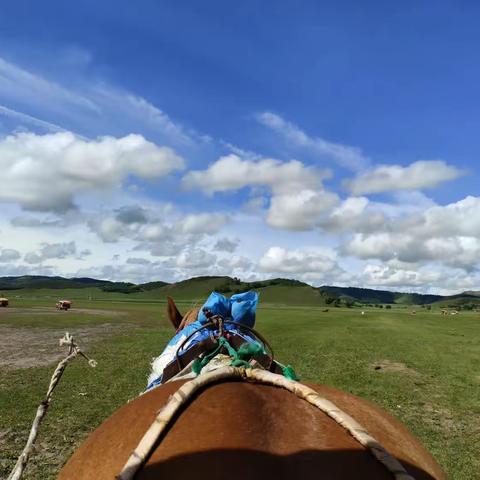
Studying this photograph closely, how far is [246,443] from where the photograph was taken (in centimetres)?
200

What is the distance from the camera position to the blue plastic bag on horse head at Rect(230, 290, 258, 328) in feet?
14.6

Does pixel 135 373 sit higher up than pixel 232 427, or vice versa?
pixel 232 427

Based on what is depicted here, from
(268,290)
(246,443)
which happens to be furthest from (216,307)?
(268,290)

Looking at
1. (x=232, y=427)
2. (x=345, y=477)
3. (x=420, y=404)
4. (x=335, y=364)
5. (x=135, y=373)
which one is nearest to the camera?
(x=345, y=477)

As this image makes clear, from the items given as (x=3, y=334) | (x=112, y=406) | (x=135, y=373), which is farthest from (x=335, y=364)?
(x=3, y=334)

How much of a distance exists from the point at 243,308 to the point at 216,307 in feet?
0.84

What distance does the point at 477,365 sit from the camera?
16047 mm

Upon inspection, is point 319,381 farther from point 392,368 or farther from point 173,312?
point 173,312

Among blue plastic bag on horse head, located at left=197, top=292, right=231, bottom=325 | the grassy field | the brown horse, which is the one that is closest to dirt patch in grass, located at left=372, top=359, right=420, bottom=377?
the grassy field

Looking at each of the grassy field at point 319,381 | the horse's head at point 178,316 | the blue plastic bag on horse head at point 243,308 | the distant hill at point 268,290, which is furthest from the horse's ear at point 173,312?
the distant hill at point 268,290

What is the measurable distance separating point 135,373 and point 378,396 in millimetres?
6574

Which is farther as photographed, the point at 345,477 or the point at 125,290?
the point at 125,290

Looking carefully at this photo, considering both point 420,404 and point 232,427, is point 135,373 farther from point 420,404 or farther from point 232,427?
point 232,427

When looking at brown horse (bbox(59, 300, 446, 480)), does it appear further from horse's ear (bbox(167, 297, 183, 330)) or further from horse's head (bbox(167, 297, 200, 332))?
horse's ear (bbox(167, 297, 183, 330))
